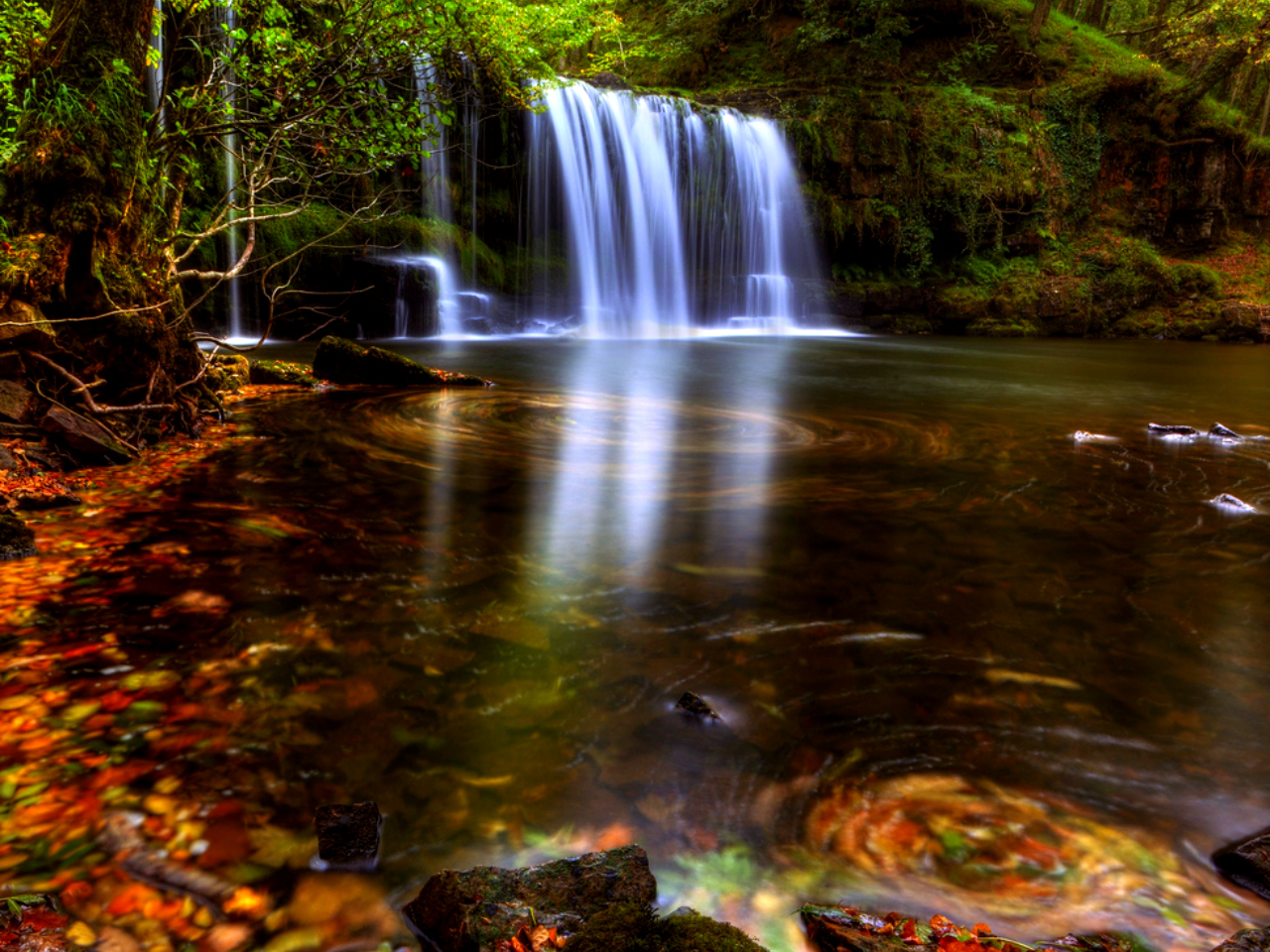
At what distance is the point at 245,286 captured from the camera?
13.4 m

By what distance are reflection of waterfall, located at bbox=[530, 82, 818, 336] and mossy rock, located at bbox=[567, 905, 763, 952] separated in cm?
1745

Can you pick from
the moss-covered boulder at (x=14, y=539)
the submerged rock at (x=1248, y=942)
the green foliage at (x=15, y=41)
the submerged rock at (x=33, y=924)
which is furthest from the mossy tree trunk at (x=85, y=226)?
the submerged rock at (x=1248, y=942)

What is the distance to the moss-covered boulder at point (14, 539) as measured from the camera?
3.07 metres

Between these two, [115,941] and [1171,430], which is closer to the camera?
[115,941]

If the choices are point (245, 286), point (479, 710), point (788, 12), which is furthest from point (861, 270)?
point (479, 710)

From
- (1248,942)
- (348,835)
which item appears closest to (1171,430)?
(1248,942)

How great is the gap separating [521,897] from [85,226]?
198 inches

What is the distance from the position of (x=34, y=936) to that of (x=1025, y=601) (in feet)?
10.7

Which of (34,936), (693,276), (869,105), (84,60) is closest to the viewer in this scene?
(34,936)

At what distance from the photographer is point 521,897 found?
4.98 feet

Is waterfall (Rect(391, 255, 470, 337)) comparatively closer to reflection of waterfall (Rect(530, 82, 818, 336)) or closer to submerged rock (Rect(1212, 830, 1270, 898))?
reflection of waterfall (Rect(530, 82, 818, 336))

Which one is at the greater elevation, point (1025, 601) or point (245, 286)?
point (245, 286)

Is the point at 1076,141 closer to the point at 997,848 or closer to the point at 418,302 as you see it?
the point at 418,302

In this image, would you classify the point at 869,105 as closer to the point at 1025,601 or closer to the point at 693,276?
the point at 693,276
